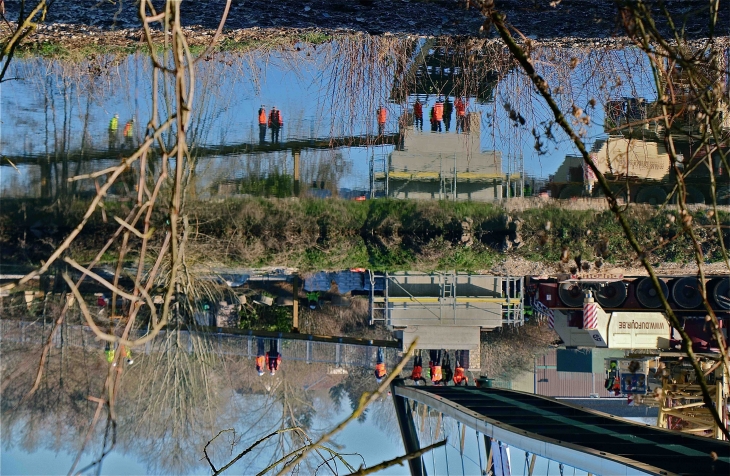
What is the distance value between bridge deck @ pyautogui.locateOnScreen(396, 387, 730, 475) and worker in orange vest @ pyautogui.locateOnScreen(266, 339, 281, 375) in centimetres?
377

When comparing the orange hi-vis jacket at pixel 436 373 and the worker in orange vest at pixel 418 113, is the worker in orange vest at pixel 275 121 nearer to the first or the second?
the worker in orange vest at pixel 418 113

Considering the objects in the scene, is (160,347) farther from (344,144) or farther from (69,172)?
(344,144)

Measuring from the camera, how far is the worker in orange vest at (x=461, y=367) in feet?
35.5

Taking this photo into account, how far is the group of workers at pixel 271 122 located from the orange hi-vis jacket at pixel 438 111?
253 centimetres

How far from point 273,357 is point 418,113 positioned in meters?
5.10

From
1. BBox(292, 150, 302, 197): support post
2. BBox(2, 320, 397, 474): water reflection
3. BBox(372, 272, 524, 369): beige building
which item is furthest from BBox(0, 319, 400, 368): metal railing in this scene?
BBox(292, 150, 302, 197): support post

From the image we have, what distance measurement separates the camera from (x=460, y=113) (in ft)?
27.2

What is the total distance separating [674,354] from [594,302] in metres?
1.39

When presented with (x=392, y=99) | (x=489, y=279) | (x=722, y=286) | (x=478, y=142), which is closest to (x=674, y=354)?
(x=722, y=286)

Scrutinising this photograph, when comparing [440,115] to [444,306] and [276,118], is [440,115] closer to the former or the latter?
[276,118]

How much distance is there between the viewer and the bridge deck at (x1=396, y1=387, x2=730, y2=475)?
3.44 metres

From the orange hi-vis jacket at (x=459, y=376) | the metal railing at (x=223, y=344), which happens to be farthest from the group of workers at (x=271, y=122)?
the orange hi-vis jacket at (x=459, y=376)

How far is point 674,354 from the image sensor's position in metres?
9.06

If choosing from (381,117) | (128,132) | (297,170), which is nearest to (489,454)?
(381,117)
